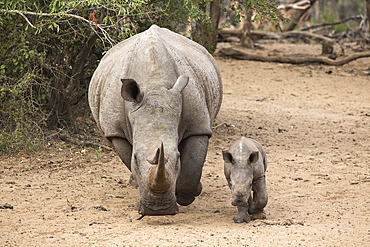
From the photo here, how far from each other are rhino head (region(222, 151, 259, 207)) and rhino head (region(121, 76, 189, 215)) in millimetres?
604

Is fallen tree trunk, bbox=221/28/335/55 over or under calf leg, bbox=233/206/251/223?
under

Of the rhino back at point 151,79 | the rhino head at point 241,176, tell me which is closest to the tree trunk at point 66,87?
the rhino back at point 151,79

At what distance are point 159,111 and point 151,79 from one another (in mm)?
431

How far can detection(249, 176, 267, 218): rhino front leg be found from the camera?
5594mm

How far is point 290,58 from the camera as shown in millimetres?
16922

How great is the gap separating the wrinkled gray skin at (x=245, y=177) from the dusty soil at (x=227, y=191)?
192mm

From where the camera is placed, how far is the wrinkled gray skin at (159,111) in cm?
479

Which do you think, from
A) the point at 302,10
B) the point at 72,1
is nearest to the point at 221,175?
the point at 72,1

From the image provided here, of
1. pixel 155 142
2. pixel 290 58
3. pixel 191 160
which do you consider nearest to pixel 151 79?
pixel 155 142

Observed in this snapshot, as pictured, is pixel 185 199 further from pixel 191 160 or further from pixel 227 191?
pixel 227 191

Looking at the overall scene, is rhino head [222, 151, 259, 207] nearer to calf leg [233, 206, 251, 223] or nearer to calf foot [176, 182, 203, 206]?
calf leg [233, 206, 251, 223]

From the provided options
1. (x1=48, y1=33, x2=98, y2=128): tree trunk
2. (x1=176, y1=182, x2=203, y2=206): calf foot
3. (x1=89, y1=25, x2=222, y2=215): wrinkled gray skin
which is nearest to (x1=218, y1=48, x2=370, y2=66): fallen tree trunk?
(x1=48, y1=33, x2=98, y2=128): tree trunk

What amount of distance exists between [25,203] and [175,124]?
7.53ft

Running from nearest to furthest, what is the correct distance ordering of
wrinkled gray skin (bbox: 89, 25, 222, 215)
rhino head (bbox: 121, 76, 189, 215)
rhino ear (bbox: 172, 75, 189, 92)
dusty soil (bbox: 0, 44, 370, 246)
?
rhino head (bbox: 121, 76, 189, 215)
wrinkled gray skin (bbox: 89, 25, 222, 215)
dusty soil (bbox: 0, 44, 370, 246)
rhino ear (bbox: 172, 75, 189, 92)
